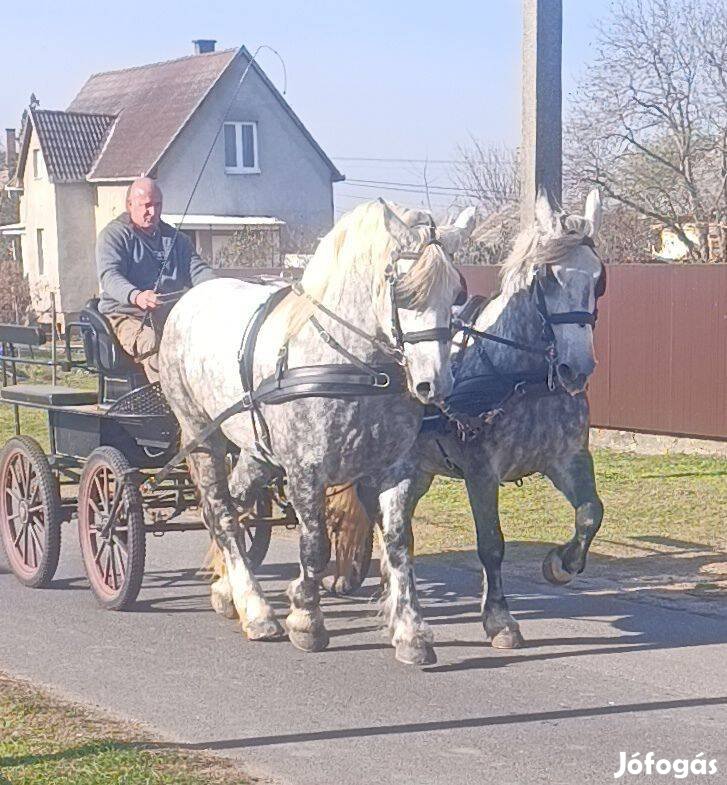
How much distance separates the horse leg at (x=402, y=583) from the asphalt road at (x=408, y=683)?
0.11 metres

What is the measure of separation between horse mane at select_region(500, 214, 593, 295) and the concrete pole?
9.03 ft

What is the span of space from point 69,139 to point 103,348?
37.9m

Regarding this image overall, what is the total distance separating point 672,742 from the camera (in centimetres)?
543

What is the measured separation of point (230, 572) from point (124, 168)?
36.4m

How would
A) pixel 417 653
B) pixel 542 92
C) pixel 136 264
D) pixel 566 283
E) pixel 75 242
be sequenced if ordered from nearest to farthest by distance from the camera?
pixel 417 653
pixel 566 283
pixel 136 264
pixel 542 92
pixel 75 242

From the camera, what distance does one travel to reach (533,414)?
23.4 ft

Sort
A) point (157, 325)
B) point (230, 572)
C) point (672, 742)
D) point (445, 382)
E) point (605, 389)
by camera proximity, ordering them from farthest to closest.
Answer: point (605, 389) < point (157, 325) < point (230, 572) < point (445, 382) < point (672, 742)

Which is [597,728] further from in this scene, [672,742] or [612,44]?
[612,44]

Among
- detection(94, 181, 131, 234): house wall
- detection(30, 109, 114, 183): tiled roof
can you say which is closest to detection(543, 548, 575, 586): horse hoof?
detection(94, 181, 131, 234): house wall

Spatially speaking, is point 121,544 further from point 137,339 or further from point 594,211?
point 594,211

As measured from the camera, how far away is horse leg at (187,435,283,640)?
24.6 feet

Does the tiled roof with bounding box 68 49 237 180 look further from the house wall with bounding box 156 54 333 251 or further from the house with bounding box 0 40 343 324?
the house wall with bounding box 156 54 333 251

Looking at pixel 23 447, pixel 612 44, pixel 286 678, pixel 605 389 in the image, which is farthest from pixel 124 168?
pixel 286 678

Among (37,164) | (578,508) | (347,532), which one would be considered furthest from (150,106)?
(578,508)
